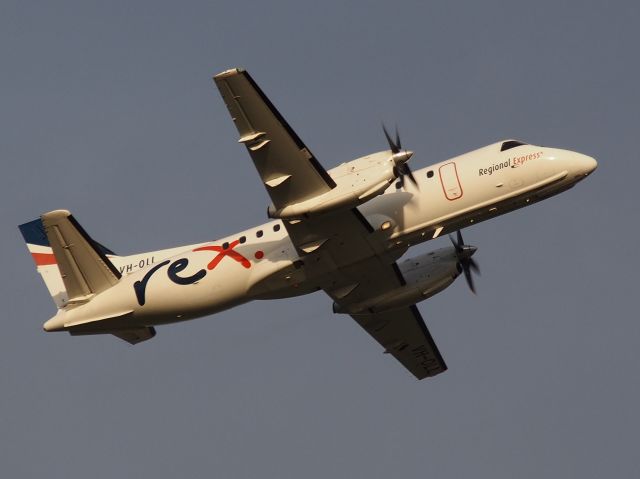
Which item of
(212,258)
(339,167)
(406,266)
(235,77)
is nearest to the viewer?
(235,77)

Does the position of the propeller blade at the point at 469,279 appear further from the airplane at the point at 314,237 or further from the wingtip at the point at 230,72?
the wingtip at the point at 230,72

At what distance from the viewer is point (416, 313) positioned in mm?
35094

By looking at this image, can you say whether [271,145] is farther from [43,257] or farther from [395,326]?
[43,257]

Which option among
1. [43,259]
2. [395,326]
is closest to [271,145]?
[395,326]

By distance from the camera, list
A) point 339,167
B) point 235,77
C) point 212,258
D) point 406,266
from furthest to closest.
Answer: point 406,266 < point 212,258 < point 339,167 < point 235,77

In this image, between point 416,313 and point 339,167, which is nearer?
point 339,167

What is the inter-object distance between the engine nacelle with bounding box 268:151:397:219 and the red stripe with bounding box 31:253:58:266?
930cm

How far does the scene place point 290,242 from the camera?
99.9 feet

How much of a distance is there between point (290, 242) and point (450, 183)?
4.76 m

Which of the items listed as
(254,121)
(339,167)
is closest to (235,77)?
(254,121)

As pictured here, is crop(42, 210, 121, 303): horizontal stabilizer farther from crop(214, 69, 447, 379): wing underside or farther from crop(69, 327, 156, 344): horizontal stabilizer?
crop(214, 69, 447, 379): wing underside

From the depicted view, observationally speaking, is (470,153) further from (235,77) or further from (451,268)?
(235,77)

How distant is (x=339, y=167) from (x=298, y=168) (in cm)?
127

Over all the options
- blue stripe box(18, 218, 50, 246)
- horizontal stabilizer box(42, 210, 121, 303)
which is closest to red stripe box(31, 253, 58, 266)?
blue stripe box(18, 218, 50, 246)
